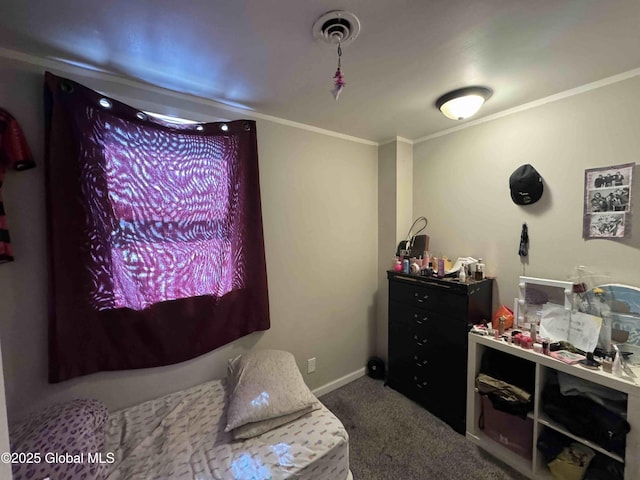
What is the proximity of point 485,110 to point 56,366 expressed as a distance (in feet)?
10.3

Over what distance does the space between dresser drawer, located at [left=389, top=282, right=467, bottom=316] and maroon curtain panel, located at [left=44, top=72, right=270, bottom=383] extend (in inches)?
44.7

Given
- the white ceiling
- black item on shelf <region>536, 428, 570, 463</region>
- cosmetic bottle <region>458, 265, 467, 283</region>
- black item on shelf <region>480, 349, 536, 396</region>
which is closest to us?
the white ceiling

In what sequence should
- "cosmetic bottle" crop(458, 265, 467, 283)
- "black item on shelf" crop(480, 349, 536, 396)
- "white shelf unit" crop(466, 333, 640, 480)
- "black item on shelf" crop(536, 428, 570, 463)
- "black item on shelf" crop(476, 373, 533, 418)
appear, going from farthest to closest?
"cosmetic bottle" crop(458, 265, 467, 283)
"black item on shelf" crop(480, 349, 536, 396)
"black item on shelf" crop(476, 373, 533, 418)
"black item on shelf" crop(536, 428, 570, 463)
"white shelf unit" crop(466, 333, 640, 480)

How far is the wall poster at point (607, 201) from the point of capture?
5.15 ft

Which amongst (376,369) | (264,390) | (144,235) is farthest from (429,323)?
(144,235)

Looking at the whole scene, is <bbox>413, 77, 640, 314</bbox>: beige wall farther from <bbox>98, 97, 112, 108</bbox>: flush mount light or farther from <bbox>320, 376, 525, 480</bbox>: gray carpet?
<bbox>98, 97, 112, 108</bbox>: flush mount light

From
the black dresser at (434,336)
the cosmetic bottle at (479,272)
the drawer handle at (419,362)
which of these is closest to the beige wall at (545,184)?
the cosmetic bottle at (479,272)

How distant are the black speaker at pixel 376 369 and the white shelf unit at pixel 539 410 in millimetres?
892

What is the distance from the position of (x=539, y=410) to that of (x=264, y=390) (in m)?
Answer: 1.63

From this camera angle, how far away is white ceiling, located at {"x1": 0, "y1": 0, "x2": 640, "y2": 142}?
108 cm

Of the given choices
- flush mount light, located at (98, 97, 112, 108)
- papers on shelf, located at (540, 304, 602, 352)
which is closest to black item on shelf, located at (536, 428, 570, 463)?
papers on shelf, located at (540, 304, 602, 352)

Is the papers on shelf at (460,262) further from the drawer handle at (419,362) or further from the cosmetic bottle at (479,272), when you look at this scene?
the drawer handle at (419,362)

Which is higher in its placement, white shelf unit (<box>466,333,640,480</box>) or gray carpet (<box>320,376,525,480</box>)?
white shelf unit (<box>466,333,640,480</box>)

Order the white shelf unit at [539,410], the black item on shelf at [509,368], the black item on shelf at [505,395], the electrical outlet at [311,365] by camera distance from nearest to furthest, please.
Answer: the white shelf unit at [539,410]
the black item on shelf at [505,395]
the black item on shelf at [509,368]
the electrical outlet at [311,365]
